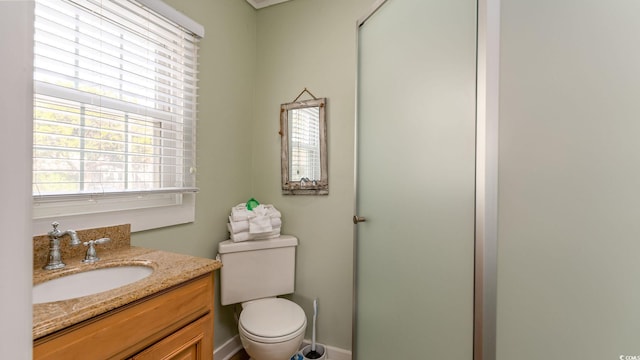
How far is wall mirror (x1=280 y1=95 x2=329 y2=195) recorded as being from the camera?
1873mm

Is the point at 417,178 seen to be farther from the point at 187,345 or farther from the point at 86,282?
the point at 86,282

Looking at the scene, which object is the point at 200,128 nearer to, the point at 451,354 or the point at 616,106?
the point at 451,354

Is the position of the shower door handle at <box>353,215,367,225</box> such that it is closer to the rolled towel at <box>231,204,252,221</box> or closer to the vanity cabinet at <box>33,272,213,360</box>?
the rolled towel at <box>231,204,252,221</box>

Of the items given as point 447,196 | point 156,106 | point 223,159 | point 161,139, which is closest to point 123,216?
point 161,139

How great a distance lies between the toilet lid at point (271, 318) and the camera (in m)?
1.42

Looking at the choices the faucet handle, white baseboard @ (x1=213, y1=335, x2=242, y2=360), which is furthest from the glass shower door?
the faucet handle

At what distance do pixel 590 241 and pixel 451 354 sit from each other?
0.49 meters

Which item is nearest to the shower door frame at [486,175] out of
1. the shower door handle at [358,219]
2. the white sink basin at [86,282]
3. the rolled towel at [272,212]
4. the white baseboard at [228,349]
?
the shower door handle at [358,219]

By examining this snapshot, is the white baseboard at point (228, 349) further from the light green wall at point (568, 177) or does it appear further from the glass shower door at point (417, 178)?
the light green wall at point (568, 177)

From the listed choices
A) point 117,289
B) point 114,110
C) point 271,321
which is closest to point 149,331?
point 117,289

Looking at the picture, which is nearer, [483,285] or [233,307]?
[483,285]

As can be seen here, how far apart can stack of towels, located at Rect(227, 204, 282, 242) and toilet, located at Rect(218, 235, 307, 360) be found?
0.04 metres

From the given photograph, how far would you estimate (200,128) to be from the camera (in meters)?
1.64

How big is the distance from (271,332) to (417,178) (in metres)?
1.02
